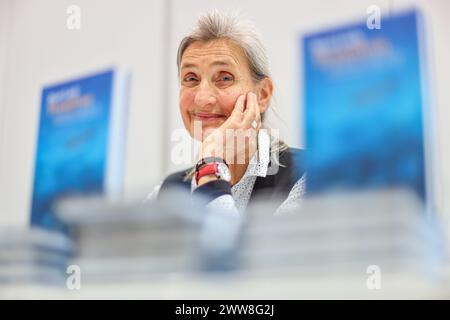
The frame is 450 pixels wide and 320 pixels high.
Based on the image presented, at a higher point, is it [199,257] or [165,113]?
[165,113]

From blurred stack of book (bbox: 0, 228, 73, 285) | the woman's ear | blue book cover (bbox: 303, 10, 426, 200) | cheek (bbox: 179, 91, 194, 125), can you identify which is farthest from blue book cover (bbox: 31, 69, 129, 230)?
blue book cover (bbox: 303, 10, 426, 200)

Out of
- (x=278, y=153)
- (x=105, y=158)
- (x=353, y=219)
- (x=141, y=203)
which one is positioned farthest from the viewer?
(x=105, y=158)

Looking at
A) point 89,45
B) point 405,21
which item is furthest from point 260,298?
point 89,45

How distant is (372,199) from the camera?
1758mm

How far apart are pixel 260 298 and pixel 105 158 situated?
2.09 ft

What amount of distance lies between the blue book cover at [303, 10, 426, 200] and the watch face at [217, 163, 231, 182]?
0.68 feet

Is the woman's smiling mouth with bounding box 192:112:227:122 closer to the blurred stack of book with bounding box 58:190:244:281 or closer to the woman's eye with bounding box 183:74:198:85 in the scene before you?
the woman's eye with bounding box 183:74:198:85

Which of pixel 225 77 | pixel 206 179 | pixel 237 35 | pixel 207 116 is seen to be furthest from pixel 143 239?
pixel 237 35

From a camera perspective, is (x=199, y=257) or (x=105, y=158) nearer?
(x=199, y=257)

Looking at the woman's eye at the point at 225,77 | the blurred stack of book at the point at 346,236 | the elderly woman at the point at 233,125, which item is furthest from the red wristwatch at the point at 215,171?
the woman's eye at the point at 225,77

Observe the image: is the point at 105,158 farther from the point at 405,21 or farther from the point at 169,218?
the point at 405,21

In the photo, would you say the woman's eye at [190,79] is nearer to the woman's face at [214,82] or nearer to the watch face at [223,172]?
the woman's face at [214,82]

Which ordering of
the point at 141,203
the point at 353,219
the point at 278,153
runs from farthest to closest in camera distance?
the point at 141,203 → the point at 278,153 → the point at 353,219

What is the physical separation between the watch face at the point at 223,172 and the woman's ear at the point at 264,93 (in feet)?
0.59
